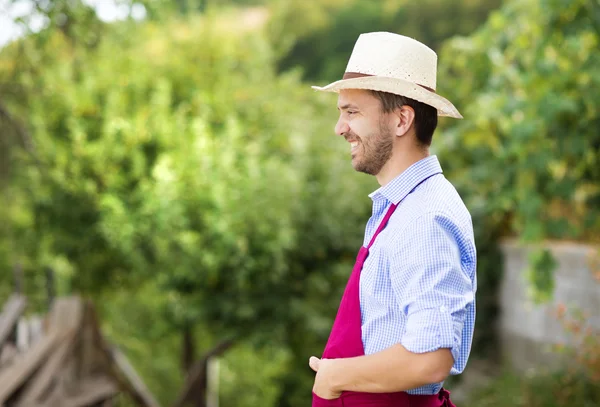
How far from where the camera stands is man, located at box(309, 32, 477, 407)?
163 cm

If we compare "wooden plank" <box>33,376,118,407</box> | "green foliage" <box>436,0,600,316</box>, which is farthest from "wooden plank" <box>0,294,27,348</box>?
"green foliage" <box>436,0,600,316</box>

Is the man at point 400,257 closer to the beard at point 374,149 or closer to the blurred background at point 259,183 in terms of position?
the beard at point 374,149

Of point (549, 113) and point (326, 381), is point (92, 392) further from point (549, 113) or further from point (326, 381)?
point (326, 381)

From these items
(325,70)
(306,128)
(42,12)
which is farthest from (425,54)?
(325,70)

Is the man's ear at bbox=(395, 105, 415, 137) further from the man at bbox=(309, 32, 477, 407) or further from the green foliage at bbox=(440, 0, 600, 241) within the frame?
the green foliage at bbox=(440, 0, 600, 241)

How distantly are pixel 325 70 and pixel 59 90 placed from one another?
17.6m

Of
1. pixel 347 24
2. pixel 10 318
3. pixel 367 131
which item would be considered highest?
pixel 347 24

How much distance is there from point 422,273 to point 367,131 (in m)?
0.36

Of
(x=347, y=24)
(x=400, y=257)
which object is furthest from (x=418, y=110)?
(x=347, y=24)

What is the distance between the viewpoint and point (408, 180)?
72.4 inches

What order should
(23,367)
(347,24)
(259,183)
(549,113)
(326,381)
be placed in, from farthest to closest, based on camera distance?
(347,24)
(259,183)
(23,367)
(549,113)
(326,381)

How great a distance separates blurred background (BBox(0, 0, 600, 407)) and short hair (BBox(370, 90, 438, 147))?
11.7ft

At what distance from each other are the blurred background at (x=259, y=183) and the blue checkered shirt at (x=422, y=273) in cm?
366

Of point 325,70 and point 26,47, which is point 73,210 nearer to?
point 26,47
